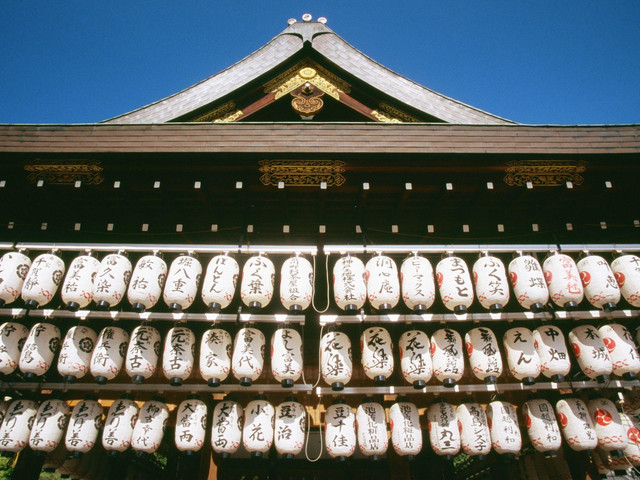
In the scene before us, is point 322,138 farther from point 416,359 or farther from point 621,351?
point 621,351

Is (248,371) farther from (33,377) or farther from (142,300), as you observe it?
(33,377)

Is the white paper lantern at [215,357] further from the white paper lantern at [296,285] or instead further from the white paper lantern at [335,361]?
the white paper lantern at [335,361]

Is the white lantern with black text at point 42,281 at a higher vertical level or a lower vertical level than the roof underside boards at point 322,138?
lower

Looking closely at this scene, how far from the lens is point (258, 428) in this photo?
4586 mm

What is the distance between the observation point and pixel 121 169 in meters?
5.24

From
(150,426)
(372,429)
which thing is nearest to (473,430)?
(372,429)

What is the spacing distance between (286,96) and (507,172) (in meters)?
4.60

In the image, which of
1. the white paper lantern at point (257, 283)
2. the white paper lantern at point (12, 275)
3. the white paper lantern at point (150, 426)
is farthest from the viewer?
the white paper lantern at point (12, 275)

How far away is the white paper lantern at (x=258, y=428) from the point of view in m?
4.53

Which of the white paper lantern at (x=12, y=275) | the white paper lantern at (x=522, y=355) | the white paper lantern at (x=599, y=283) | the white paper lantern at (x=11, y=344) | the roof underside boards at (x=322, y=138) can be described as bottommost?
the white paper lantern at (x=522, y=355)

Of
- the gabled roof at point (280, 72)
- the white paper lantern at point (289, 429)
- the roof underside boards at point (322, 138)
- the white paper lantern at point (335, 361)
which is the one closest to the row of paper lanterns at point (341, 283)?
the white paper lantern at point (335, 361)

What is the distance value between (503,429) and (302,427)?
8.17ft

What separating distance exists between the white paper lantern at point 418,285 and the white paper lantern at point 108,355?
3695mm

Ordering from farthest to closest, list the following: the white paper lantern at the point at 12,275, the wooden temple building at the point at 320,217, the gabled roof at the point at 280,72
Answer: the gabled roof at the point at 280,72
the wooden temple building at the point at 320,217
the white paper lantern at the point at 12,275
